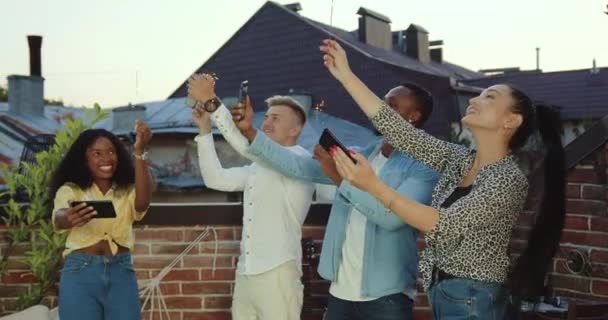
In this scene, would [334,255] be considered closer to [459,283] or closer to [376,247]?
[376,247]

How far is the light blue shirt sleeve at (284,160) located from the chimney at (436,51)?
1103 inches

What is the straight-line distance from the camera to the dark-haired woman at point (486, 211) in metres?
1.97

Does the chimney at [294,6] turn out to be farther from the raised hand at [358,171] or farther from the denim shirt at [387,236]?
the raised hand at [358,171]

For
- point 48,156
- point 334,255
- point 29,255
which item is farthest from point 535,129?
point 29,255

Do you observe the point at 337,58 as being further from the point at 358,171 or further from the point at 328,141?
the point at 358,171

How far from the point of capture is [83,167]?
3.05 m

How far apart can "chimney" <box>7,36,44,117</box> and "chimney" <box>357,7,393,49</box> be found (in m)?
10.3

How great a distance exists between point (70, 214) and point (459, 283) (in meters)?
1.60

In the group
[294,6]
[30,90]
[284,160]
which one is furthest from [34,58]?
[284,160]

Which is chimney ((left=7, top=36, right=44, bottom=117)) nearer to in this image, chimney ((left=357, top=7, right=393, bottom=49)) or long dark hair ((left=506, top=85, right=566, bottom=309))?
chimney ((left=357, top=7, right=393, bottom=49))

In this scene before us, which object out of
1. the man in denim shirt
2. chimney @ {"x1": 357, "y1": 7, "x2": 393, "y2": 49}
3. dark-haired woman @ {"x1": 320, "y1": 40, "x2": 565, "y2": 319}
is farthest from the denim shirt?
chimney @ {"x1": 357, "y1": 7, "x2": 393, "y2": 49}

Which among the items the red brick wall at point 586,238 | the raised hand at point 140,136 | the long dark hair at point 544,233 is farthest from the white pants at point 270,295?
the red brick wall at point 586,238

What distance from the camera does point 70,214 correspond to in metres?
2.76

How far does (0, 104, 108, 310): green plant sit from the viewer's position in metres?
Answer: 3.44
